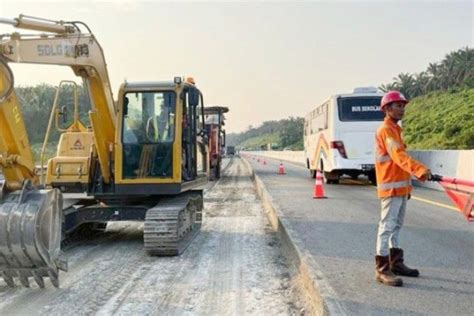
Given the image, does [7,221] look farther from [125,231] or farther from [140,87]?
[125,231]

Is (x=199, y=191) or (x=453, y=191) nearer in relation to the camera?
(x=453, y=191)

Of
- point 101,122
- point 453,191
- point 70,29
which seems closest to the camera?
point 453,191

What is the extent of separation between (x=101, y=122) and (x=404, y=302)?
5946mm

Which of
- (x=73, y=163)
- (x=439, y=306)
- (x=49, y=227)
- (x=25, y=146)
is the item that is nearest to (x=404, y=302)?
(x=439, y=306)

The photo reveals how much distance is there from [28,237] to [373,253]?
14.0ft

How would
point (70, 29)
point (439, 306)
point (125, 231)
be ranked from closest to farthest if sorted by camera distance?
point (439, 306) → point (70, 29) → point (125, 231)

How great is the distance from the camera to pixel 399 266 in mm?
6246

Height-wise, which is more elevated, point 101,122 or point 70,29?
point 70,29

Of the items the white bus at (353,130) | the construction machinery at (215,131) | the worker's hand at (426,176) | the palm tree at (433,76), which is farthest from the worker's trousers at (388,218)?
the palm tree at (433,76)

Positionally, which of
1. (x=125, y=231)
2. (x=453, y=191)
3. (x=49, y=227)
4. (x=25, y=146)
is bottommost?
(x=125, y=231)

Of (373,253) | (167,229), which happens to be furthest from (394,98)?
(167,229)

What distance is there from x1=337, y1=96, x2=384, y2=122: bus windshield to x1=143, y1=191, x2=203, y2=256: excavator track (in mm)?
11122

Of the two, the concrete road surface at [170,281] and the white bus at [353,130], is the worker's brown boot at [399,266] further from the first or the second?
the white bus at [353,130]

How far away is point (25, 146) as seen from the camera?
6.85m
